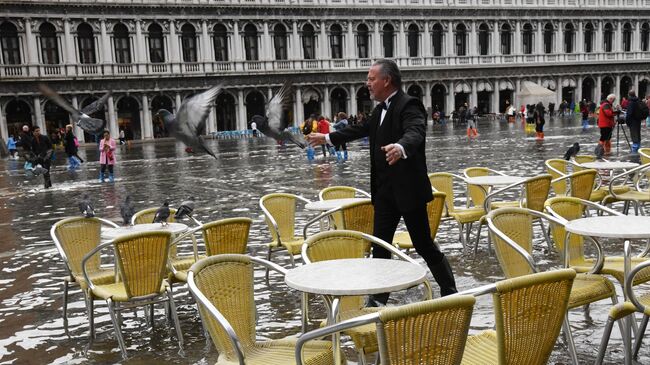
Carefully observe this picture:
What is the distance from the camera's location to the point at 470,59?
47.9 m

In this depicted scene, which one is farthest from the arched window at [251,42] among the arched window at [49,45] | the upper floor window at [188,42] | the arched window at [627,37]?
the arched window at [627,37]

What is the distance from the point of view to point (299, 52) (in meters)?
42.8

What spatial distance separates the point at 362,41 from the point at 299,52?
4.71m

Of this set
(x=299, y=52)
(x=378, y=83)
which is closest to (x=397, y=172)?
(x=378, y=83)

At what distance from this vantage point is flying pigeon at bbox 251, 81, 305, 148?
7985mm

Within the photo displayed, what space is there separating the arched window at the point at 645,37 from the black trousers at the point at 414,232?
5542 centimetres

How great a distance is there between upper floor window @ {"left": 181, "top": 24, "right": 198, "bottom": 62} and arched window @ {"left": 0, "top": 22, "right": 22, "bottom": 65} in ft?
28.9

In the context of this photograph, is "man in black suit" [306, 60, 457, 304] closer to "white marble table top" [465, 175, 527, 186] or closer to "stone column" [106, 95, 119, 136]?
"white marble table top" [465, 175, 527, 186]

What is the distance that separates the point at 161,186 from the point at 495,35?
37.9 m

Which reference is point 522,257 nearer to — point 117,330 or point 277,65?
point 117,330

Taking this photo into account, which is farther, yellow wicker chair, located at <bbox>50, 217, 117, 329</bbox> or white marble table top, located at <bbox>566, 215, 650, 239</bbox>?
yellow wicker chair, located at <bbox>50, 217, 117, 329</bbox>

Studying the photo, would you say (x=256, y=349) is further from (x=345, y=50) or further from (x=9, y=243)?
(x=345, y=50)

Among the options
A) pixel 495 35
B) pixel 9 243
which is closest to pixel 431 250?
pixel 9 243

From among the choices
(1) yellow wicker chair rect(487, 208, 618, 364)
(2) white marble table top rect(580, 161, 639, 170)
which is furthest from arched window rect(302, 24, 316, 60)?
(1) yellow wicker chair rect(487, 208, 618, 364)
